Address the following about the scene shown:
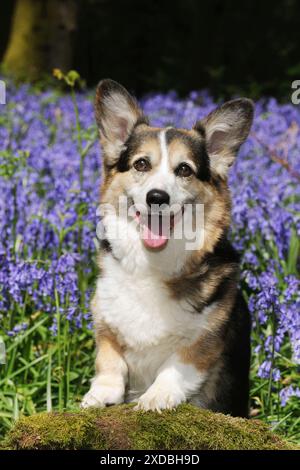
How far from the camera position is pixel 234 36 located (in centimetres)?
1609

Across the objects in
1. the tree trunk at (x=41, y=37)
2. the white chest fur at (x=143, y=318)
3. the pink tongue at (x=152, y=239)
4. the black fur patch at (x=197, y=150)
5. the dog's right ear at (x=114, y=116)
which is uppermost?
the tree trunk at (x=41, y=37)

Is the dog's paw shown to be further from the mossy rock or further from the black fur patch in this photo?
the black fur patch

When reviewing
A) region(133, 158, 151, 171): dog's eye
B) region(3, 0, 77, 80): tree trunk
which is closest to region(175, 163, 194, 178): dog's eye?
region(133, 158, 151, 171): dog's eye

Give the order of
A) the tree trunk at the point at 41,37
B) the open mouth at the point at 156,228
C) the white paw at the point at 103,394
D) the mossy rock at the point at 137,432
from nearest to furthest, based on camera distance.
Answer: the mossy rock at the point at 137,432
the white paw at the point at 103,394
the open mouth at the point at 156,228
the tree trunk at the point at 41,37

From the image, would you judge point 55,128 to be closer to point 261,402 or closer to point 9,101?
point 9,101

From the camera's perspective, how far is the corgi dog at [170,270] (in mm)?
3748

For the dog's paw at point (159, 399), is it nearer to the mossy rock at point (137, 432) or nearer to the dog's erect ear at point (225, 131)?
the mossy rock at point (137, 432)

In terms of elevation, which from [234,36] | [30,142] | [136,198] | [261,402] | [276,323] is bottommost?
[261,402]

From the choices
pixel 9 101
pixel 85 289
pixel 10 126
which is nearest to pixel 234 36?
pixel 9 101

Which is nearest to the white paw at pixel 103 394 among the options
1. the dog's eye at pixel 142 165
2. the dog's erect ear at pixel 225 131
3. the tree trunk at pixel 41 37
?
the dog's eye at pixel 142 165

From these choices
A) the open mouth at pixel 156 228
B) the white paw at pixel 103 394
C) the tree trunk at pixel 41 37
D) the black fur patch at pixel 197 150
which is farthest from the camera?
the tree trunk at pixel 41 37

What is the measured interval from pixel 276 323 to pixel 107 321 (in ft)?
2.93

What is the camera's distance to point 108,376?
378 cm
